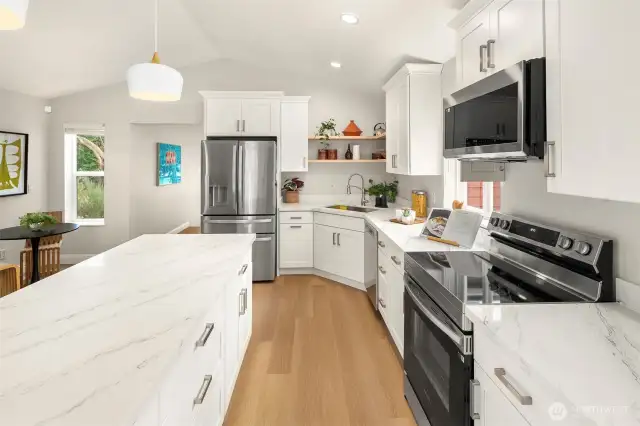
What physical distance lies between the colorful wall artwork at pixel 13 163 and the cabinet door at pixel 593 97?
5459mm

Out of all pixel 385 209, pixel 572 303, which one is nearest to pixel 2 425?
pixel 572 303

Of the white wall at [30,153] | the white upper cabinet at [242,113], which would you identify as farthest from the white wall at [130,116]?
the white upper cabinet at [242,113]

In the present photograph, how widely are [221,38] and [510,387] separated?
15.2 ft

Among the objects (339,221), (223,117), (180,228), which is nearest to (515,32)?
(339,221)

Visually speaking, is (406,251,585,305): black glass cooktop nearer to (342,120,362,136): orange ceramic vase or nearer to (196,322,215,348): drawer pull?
(196,322,215,348): drawer pull

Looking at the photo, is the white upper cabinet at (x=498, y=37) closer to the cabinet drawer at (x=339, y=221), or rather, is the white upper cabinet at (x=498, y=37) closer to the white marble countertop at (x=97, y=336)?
the white marble countertop at (x=97, y=336)

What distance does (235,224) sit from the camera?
15.6 feet

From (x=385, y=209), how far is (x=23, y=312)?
13.1 ft

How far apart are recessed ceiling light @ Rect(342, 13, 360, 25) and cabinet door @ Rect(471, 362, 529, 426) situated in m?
2.79

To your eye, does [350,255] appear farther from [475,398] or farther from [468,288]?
[475,398]

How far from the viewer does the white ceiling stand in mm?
3180

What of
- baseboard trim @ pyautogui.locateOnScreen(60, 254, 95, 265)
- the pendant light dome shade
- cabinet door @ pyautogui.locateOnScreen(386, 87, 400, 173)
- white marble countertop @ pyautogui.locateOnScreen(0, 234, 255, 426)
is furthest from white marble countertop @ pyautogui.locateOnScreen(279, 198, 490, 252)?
baseboard trim @ pyautogui.locateOnScreen(60, 254, 95, 265)

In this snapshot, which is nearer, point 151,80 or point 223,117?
point 151,80

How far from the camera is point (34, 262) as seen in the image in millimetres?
3871
